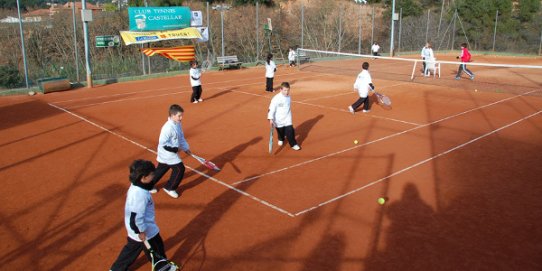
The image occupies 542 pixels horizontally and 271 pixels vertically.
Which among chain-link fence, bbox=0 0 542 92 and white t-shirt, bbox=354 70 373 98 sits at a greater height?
chain-link fence, bbox=0 0 542 92

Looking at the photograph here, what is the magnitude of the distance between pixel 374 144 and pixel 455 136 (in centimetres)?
238

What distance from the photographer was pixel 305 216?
273 inches

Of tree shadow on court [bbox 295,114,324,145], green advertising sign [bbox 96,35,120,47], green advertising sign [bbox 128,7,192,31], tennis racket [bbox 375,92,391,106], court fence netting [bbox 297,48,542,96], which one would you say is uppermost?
green advertising sign [bbox 128,7,192,31]

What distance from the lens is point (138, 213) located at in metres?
4.92

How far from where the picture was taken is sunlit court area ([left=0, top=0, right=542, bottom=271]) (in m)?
5.91

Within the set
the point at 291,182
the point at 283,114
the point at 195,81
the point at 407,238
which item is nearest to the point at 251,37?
the point at 195,81

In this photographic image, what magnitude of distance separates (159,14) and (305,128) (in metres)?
15.1

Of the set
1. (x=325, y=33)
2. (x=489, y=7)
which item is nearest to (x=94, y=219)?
(x=325, y=33)

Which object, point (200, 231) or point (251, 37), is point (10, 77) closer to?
point (251, 37)

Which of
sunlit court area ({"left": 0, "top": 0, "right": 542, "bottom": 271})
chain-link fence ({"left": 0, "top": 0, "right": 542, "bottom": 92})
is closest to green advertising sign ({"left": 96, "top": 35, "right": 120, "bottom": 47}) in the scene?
chain-link fence ({"left": 0, "top": 0, "right": 542, "bottom": 92})

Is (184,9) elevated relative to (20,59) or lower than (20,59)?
elevated

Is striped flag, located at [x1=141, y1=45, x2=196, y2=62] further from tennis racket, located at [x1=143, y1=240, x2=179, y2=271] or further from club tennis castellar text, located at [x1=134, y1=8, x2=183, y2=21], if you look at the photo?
tennis racket, located at [x1=143, y1=240, x2=179, y2=271]

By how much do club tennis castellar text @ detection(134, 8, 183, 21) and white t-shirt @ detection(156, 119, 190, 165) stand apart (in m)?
17.8

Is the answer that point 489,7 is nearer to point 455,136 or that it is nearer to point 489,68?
point 489,68
